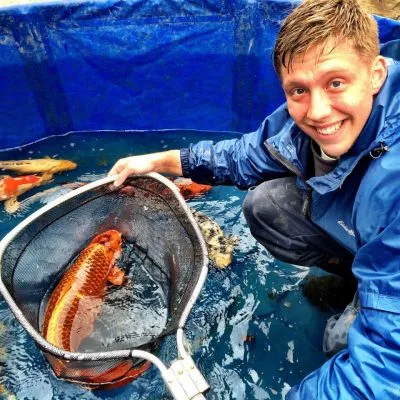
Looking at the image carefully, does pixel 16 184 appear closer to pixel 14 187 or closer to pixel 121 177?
pixel 14 187

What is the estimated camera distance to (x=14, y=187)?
367 cm

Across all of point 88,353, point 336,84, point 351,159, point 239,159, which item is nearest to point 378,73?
point 336,84

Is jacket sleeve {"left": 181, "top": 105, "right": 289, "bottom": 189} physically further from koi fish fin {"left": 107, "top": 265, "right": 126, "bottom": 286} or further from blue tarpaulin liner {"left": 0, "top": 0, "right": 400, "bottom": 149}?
blue tarpaulin liner {"left": 0, "top": 0, "right": 400, "bottom": 149}

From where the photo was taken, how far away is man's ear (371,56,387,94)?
176 cm

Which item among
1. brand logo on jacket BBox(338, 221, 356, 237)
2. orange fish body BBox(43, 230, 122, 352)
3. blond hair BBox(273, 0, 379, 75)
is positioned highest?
Answer: blond hair BBox(273, 0, 379, 75)

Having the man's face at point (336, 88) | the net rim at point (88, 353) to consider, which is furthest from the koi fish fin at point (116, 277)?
the man's face at point (336, 88)

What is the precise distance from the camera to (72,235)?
8.99ft

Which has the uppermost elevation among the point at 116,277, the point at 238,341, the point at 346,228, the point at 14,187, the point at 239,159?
the point at 239,159

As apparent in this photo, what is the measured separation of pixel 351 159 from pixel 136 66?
2.69m

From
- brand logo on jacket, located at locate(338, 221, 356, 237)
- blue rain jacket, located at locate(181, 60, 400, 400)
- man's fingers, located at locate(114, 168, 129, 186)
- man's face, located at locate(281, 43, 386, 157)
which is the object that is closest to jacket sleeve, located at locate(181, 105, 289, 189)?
blue rain jacket, located at locate(181, 60, 400, 400)

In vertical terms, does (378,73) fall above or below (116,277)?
above

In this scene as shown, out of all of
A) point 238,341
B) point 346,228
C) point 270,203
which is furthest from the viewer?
point 238,341

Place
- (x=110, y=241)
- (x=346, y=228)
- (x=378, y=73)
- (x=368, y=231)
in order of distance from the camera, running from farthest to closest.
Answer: (x=110, y=241) → (x=346, y=228) → (x=378, y=73) → (x=368, y=231)

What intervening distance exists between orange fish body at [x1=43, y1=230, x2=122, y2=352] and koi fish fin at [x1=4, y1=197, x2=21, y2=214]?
43.7 inches
